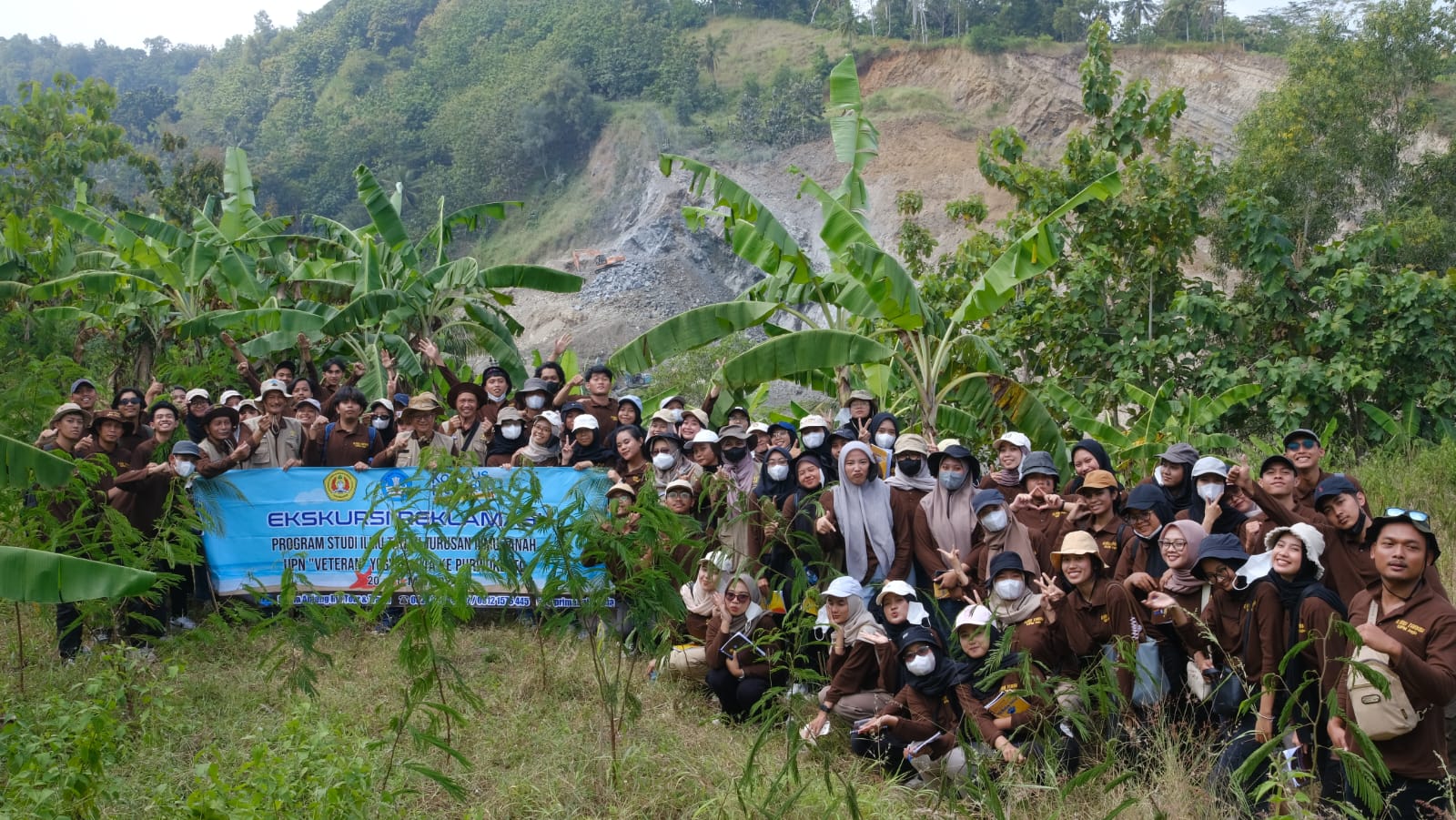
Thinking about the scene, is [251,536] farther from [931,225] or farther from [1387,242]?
[931,225]

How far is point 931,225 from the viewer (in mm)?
42594

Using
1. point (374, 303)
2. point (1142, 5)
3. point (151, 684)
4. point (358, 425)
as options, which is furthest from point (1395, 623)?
point (1142, 5)

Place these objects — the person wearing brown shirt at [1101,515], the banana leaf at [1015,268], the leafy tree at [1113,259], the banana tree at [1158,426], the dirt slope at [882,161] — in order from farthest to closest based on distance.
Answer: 1. the dirt slope at [882,161]
2. the leafy tree at [1113,259]
3. the banana tree at [1158,426]
4. the banana leaf at [1015,268]
5. the person wearing brown shirt at [1101,515]

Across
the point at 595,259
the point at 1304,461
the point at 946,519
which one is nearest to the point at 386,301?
the point at 946,519

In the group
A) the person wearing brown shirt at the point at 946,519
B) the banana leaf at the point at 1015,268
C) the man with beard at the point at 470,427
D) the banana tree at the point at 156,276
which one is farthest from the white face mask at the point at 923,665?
the banana tree at the point at 156,276

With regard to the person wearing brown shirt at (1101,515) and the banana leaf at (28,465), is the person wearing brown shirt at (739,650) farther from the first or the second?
the banana leaf at (28,465)

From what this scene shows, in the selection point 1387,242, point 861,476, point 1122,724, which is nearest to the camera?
point 1122,724

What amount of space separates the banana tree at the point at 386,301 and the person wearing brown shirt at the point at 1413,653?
28.4 ft

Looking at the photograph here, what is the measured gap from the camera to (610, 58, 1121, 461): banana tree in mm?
8867

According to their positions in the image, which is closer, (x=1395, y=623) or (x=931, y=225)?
(x=1395, y=623)

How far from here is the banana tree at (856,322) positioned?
29.1 feet

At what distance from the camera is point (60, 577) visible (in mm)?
4789

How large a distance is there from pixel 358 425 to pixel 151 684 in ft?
9.96

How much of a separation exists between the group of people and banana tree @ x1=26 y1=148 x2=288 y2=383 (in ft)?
12.2
